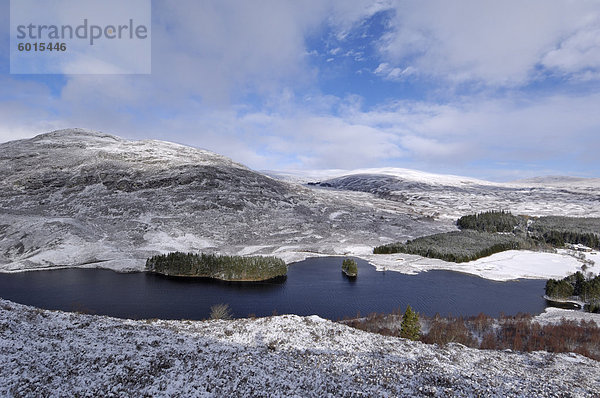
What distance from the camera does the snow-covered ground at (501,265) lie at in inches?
2717

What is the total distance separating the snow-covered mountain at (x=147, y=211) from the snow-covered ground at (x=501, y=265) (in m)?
15.4

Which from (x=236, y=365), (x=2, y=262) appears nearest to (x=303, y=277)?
(x=236, y=365)

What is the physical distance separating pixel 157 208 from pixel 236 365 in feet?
310

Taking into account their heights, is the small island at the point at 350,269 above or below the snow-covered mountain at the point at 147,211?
below

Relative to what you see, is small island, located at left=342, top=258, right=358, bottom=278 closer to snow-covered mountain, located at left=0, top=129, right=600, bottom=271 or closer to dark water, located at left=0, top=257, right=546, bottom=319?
dark water, located at left=0, top=257, right=546, bottom=319

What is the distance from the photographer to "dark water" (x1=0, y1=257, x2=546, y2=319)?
45.8 m

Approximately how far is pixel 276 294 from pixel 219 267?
52.0 ft

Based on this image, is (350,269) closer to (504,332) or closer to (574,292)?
(504,332)

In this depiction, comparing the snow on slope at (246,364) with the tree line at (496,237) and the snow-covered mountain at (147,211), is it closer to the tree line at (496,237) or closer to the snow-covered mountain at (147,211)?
the snow-covered mountain at (147,211)

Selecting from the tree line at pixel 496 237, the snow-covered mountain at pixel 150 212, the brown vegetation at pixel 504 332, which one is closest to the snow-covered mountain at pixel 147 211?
the snow-covered mountain at pixel 150 212

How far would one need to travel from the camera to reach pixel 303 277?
63875mm

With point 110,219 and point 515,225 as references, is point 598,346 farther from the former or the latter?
point 515,225

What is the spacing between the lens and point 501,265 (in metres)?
75.4

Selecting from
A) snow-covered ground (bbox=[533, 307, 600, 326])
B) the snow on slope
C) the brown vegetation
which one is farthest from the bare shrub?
snow-covered ground (bbox=[533, 307, 600, 326])
